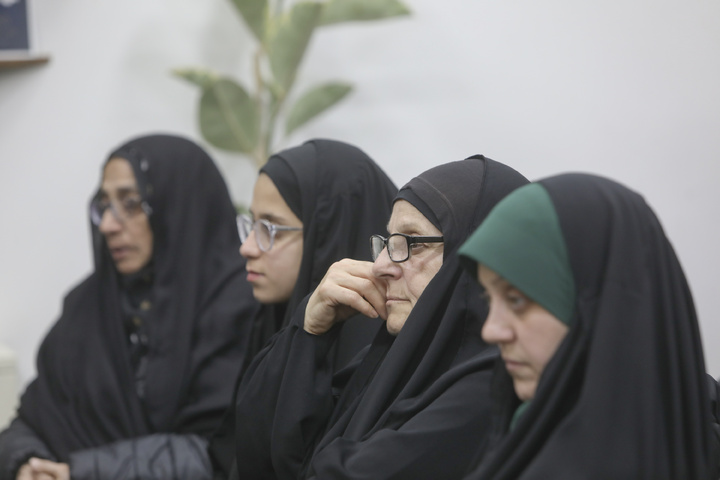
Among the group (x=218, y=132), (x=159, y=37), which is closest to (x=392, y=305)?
(x=218, y=132)

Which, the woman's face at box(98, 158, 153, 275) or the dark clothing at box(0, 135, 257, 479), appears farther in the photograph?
the woman's face at box(98, 158, 153, 275)

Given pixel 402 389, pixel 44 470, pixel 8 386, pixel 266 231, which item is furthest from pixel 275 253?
pixel 8 386

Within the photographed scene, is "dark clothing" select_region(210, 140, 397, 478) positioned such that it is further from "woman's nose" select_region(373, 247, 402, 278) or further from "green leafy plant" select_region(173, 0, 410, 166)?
"green leafy plant" select_region(173, 0, 410, 166)

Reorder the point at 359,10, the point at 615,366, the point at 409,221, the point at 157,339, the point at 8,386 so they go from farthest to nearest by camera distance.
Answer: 1. the point at 8,386
2. the point at 359,10
3. the point at 157,339
4. the point at 409,221
5. the point at 615,366

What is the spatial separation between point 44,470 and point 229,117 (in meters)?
1.78

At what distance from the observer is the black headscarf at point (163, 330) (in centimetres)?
281

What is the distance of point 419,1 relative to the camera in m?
3.82

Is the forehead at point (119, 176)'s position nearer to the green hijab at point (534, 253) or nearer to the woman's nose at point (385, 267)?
the woman's nose at point (385, 267)

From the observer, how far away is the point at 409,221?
173 cm

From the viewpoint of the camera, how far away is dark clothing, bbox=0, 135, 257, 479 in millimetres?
2793

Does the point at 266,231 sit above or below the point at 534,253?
below

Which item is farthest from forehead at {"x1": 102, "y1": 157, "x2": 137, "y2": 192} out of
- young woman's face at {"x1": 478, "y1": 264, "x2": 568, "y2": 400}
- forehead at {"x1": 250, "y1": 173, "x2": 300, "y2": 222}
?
young woman's face at {"x1": 478, "y1": 264, "x2": 568, "y2": 400}

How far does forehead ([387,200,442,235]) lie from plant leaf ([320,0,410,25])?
1885 millimetres

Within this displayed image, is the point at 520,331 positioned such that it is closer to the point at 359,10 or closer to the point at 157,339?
the point at 157,339
